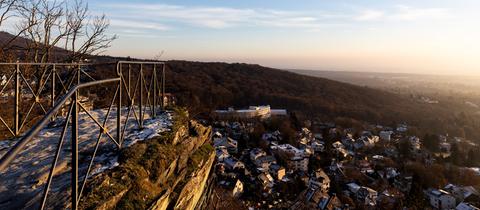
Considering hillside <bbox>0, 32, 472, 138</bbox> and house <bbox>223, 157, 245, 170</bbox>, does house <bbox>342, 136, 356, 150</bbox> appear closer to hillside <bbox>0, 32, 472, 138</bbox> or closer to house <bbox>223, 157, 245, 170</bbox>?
hillside <bbox>0, 32, 472, 138</bbox>

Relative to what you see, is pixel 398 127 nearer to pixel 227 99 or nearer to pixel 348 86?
pixel 348 86

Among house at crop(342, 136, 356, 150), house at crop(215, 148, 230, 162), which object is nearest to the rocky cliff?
house at crop(215, 148, 230, 162)

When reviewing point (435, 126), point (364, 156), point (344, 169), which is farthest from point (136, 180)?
point (435, 126)

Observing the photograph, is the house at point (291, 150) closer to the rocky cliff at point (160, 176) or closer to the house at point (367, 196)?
the house at point (367, 196)

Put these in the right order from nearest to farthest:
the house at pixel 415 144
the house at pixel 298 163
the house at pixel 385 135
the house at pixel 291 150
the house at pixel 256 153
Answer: the house at pixel 298 163, the house at pixel 256 153, the house at pixel 291 150, the house at pixel 415 144, the house at pixel 385 135

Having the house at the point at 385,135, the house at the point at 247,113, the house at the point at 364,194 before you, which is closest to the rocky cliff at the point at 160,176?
the house at the point at 364,194

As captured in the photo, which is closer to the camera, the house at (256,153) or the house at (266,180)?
the house at (266,180)

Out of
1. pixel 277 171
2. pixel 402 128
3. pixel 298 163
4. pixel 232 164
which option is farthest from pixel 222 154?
pixel 402 128
